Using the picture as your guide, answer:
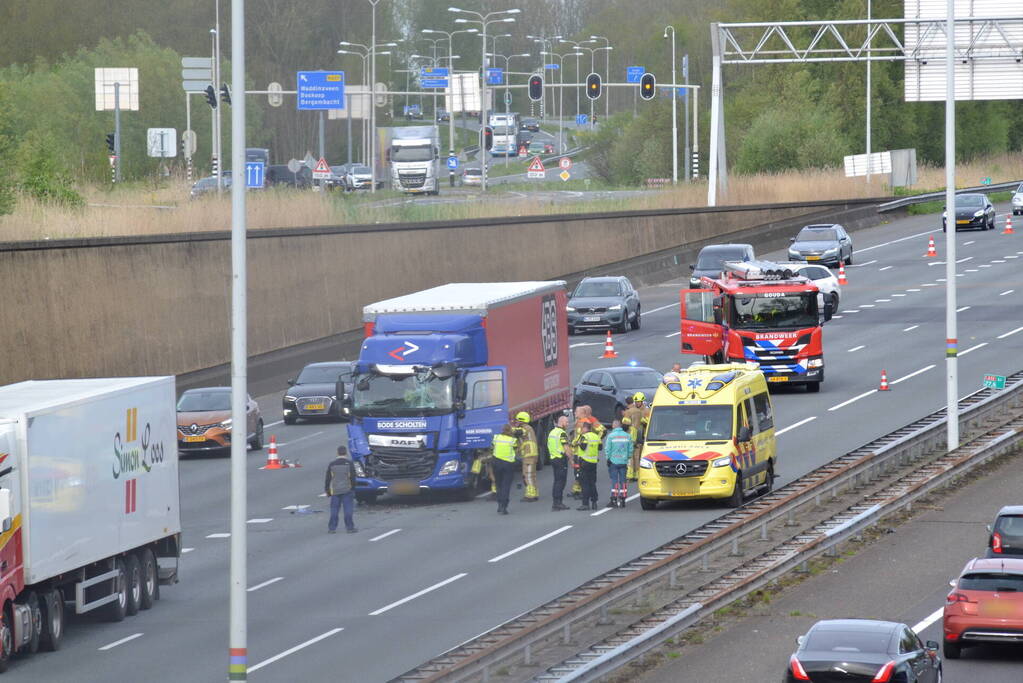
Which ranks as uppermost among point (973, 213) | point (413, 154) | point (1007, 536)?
point (413, 154)

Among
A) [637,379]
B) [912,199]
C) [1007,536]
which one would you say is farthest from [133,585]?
[912,199]

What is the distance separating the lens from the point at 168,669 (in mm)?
18656

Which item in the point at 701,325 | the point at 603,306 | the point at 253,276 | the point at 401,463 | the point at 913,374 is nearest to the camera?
the point at 401,463

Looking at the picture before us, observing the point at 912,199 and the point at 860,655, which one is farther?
the point at 912,199

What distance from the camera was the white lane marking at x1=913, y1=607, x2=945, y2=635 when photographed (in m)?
19.4

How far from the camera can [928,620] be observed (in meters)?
19.9

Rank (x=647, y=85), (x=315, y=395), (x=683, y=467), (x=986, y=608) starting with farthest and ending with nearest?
1. (x=647, y=85)
2. (x=315, y=395)
3. (x=683, y=467)
4. (x=986, y=608)

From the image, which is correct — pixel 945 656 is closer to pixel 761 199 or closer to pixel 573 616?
pixel 573 616

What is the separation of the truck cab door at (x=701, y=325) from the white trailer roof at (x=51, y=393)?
18366 mm

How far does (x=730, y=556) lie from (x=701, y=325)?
1739cm

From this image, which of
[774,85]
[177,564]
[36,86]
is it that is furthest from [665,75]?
[177,564]

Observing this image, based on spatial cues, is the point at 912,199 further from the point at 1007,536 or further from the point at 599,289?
the point at 1007,536

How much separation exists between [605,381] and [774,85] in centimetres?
8003

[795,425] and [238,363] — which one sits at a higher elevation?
[238,363]
